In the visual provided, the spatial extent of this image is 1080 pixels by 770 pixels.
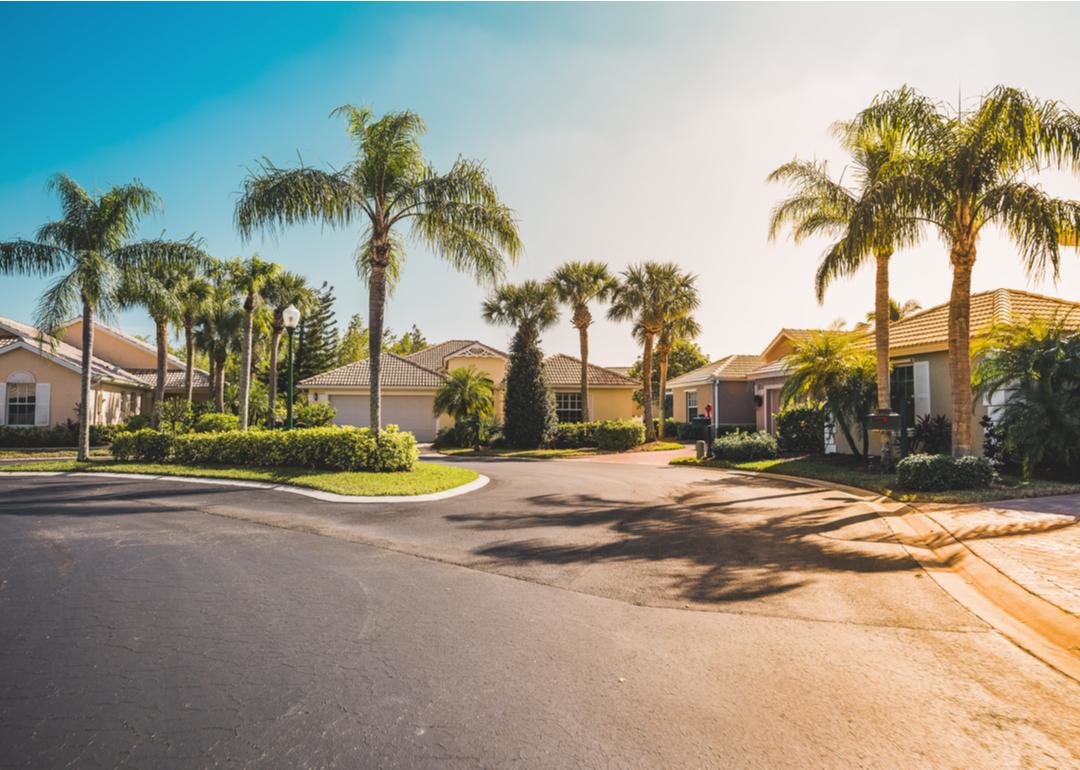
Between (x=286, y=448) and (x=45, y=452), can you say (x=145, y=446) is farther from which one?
(x=45, y=452)

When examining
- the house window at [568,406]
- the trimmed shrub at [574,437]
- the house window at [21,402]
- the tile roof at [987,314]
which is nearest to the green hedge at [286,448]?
the trimmed shrub at [574,437]

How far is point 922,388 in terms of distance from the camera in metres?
16.0

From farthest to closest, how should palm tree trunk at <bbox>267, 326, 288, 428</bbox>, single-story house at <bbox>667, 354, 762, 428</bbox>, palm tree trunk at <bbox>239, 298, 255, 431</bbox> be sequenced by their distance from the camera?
single-story house at <bbox>667, 354, 762, 428</bbox> < palm tree trunk at <bbox>267, 326, 288, 428</bbox> < palm tree trunk at <bbox>239, 298, 255, 431</bbox>

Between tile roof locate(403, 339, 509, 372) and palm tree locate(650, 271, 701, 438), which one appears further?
tile roof locate(403, 339, 509, 372)

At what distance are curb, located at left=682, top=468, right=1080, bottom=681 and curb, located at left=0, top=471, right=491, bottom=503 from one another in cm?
779

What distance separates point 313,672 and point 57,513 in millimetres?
8637

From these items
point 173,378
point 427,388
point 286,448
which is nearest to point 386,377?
point 427,388

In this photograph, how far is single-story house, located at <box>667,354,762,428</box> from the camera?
31.0 metres

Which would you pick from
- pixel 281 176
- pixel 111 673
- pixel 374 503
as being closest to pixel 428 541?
pixel 374 503

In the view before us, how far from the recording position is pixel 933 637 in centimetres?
446

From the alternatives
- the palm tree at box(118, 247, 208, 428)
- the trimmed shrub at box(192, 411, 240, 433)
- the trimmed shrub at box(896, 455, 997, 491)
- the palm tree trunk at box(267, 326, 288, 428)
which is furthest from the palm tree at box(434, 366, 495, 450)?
the trimmed shrub at box(896, 455, 997, 491)

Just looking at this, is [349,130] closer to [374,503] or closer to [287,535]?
[374,503]

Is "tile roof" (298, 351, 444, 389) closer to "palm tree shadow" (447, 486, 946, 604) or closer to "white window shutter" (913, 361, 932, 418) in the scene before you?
"white window shutter" (913, 361, 932, 418)

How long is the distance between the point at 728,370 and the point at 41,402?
3348cm
